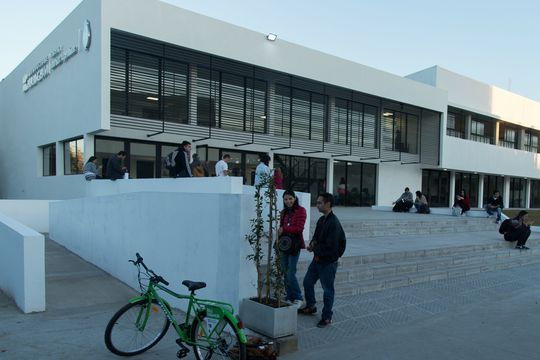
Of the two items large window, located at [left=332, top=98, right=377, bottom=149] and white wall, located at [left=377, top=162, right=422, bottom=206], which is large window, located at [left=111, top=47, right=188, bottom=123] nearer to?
large window, located at [left=332, top=98, right=377, bottom=149]

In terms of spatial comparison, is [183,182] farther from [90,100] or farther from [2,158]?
[2,158]

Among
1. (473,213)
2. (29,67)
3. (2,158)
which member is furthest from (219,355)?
(2,158)

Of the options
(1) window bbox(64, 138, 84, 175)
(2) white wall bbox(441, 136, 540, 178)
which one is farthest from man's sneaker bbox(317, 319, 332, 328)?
(2) white wall bbox(441, 136, 540, 178)

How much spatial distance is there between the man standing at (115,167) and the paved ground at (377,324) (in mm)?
3466

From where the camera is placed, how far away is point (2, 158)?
2391 centimetres

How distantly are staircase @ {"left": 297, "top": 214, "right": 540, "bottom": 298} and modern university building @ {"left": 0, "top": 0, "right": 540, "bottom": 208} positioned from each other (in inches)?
280

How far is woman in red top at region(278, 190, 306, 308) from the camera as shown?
5504 millimetres

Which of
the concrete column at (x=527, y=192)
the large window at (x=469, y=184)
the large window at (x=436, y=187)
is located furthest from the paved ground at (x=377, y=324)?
the concrete column at (x=527, y=192)

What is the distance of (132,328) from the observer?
170 inches

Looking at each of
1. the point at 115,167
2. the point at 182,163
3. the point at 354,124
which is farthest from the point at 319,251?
the point at 354,124

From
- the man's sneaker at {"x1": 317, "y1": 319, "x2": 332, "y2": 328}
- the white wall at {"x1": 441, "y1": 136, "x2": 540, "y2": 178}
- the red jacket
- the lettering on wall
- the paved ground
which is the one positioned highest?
the lettering on wall

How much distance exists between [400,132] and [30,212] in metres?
18.8

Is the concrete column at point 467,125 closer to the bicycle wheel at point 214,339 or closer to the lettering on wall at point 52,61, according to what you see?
the lettering on wall at point 52,61

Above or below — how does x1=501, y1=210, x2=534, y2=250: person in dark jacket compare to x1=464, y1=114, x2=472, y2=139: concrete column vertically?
below
